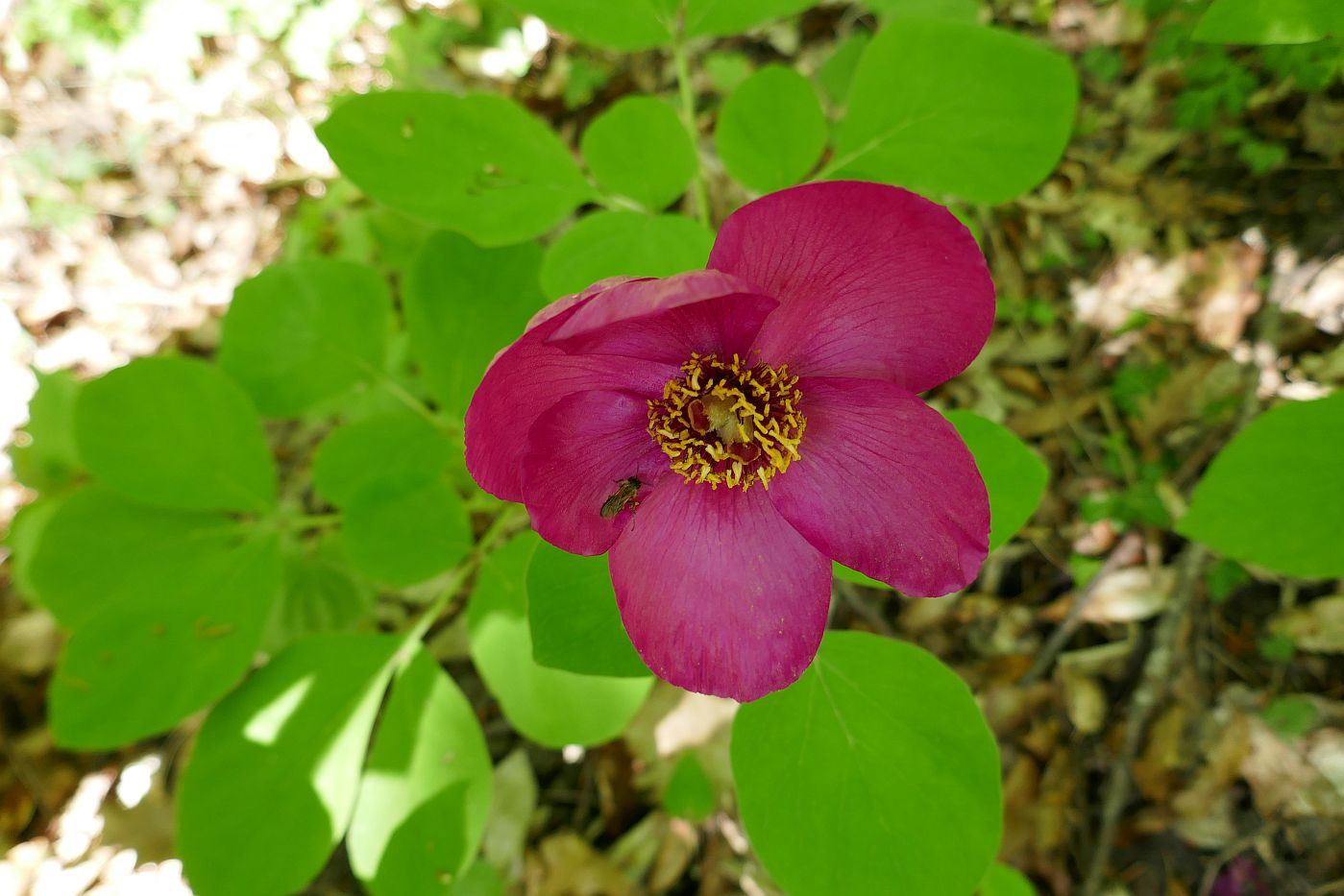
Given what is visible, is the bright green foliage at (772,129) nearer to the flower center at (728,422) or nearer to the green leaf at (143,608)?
the flower center at (728,422)

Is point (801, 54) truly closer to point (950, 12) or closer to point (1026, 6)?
point (1026, 6)

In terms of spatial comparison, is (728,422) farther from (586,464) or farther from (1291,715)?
(1291,715)

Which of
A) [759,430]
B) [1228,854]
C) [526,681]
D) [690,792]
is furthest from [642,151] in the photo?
[1228,854]

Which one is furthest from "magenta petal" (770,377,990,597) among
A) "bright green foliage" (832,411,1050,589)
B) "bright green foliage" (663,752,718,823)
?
"bright green foliage" (663,752,718,823)

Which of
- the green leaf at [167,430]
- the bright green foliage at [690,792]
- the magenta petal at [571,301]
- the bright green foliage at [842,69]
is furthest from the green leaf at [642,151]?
the bright green foliage at [690,792]

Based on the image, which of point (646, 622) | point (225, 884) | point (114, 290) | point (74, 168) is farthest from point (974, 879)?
point (74, 168)

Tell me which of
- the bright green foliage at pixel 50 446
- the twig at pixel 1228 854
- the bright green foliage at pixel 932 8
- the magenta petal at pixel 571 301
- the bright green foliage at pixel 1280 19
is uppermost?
the bright green foliage at pixel 1280 19
